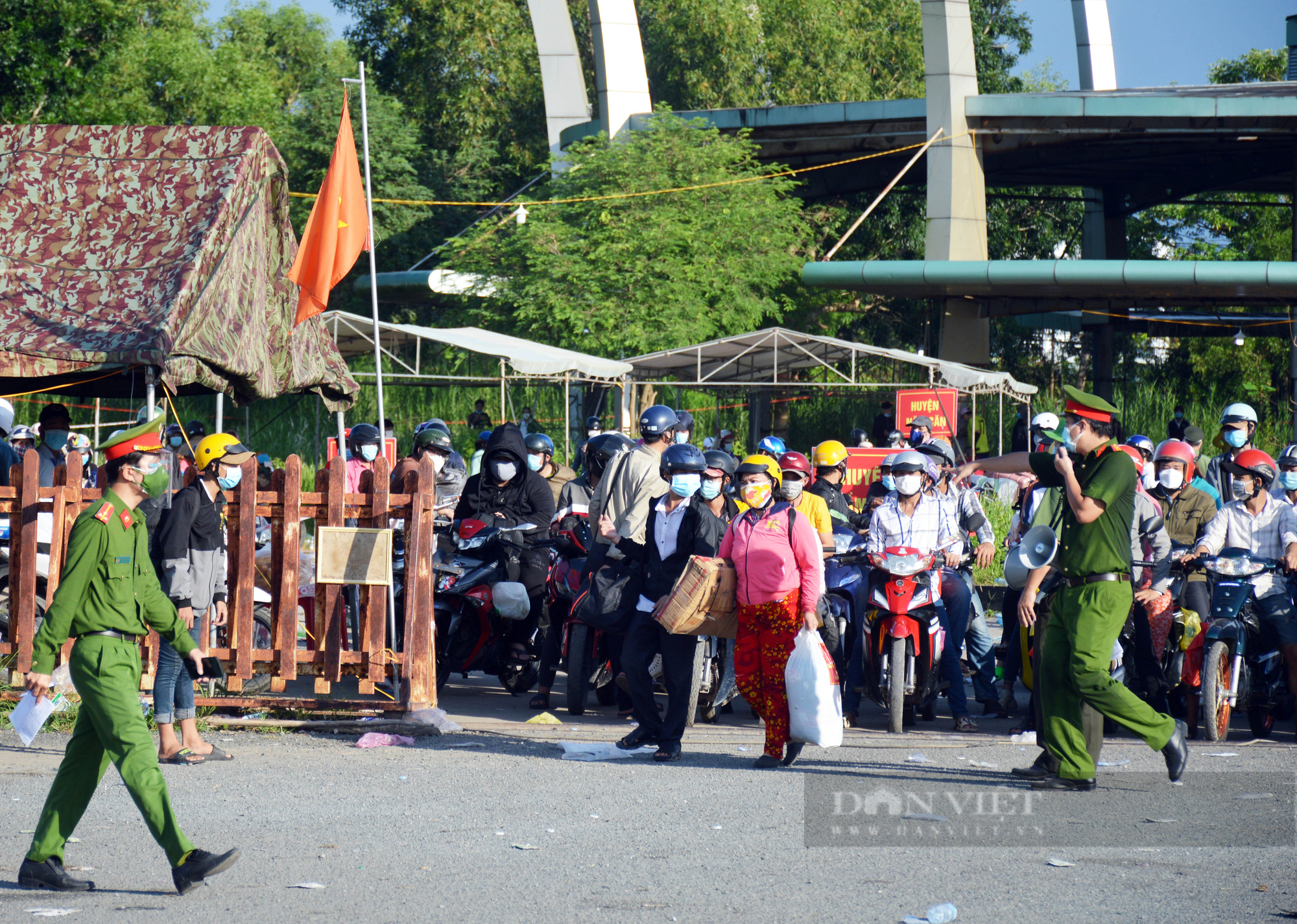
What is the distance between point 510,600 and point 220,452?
245 cm

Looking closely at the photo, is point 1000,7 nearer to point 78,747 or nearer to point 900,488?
point 900,488

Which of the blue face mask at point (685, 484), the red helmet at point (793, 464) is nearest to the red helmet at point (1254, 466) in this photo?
the red helmet at point (793, 464)

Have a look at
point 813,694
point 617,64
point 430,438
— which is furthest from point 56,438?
point 617,64

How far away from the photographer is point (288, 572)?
9.09 meters

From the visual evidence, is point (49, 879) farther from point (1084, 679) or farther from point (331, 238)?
point (331, 238)

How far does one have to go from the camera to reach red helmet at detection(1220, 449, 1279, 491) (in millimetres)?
9508

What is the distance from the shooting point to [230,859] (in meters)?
5.45

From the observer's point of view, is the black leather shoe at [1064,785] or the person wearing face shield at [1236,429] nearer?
the black leather shoe at [1064,785]

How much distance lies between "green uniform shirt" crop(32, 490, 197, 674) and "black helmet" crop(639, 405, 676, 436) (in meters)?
4.34

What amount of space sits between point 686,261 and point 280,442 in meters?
9.57

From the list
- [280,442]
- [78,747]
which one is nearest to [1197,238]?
[280,442]

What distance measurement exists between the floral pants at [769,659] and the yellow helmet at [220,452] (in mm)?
3387

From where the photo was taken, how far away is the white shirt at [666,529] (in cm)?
872

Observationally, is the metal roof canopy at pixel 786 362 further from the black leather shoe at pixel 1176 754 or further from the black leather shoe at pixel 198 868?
the black leather shoe at pixel 198 868
